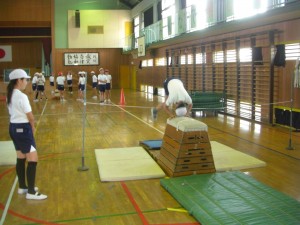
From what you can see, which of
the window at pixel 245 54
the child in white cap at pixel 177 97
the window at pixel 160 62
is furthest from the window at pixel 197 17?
the child in white cap at pixel 177 97

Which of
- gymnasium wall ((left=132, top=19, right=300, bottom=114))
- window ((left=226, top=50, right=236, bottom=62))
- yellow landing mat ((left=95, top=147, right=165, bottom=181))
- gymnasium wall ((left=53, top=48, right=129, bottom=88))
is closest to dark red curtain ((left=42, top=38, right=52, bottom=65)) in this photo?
gymnasium wall ((left=53, top=48, right=129, bottom=88))

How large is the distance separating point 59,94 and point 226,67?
10.6 meters

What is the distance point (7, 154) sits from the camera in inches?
283

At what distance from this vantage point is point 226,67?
43.2 feet

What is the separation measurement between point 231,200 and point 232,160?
77.8 inches

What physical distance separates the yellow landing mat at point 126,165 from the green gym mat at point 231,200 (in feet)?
1.63

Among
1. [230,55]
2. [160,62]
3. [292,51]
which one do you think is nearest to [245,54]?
[230,55]

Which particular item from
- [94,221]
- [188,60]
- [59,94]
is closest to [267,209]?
[94,221]

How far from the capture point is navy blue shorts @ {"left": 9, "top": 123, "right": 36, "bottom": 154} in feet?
15.0

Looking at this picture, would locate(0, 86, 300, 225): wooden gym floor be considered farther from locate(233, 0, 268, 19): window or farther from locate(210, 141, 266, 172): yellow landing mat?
locate(233, 0, 268, 19): window

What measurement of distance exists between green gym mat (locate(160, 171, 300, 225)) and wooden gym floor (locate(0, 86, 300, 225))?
168 mm

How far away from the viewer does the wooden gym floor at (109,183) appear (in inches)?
171

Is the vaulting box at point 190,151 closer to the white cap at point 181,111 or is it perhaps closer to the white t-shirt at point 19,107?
the white cap at point 181,111

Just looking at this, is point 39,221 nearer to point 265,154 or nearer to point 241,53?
point 265,154
